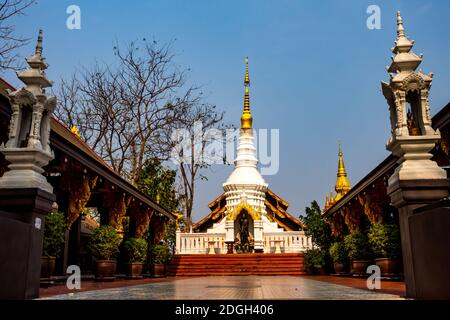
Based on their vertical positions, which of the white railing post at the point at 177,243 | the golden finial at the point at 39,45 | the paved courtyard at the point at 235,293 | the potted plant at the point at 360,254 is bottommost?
the paved courtyard at the point at 235,293

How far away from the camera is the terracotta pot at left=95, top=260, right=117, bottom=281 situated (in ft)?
34.2

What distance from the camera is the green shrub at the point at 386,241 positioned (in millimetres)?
9547

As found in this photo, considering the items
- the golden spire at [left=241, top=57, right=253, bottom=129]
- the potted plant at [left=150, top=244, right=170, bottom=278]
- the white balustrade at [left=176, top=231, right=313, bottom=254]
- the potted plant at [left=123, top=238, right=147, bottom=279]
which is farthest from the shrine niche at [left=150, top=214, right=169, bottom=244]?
the golden spire at [left=241, top=57, right=253, bottom=129]

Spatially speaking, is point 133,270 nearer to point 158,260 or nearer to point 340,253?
point 158,260

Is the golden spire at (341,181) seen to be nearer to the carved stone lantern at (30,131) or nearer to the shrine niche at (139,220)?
the shrine niche at (139,220)

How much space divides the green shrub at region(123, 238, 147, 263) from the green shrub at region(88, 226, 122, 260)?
2.01 m

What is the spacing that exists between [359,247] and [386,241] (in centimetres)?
226

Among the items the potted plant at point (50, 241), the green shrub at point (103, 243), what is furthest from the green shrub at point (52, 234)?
the green shrub at point (103, 243)

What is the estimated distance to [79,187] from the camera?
9711 millimetres

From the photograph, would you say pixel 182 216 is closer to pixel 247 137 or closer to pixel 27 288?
pixel 247 137

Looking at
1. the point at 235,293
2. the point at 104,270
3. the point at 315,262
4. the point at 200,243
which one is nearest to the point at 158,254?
the point at 104,270

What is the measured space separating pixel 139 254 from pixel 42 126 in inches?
304

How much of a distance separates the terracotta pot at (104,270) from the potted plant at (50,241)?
2465 millimetres

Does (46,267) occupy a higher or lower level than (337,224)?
lower
